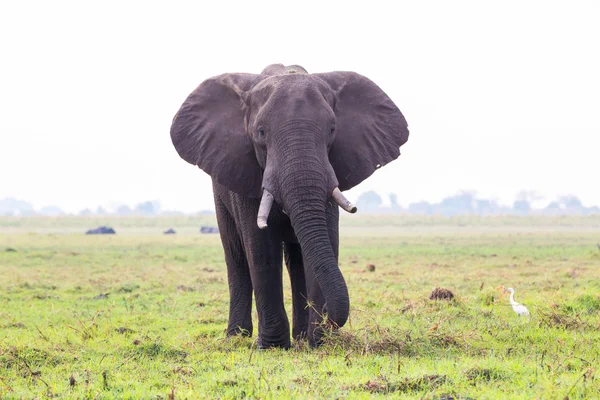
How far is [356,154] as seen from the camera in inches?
328

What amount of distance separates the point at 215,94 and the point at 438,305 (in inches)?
198

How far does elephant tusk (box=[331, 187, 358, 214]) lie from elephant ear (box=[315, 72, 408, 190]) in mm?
795

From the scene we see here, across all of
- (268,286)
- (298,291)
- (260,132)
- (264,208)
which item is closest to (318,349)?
(268,286)

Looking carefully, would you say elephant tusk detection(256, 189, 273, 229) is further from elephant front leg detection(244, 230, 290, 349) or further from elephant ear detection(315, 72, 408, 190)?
elephant ear detection(315, 72, 408, 190)

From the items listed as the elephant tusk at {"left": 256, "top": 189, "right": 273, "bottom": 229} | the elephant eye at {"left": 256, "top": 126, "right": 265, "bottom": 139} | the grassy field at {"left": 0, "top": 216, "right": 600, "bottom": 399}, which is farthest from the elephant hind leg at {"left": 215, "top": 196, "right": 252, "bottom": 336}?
the elephant tusk at {"left": 256, "top": 189, "right": 273, "bottom": 229}

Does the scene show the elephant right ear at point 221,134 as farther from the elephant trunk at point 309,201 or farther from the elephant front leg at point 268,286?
Answer: the elephant trunk at point 309,201

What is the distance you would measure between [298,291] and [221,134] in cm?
202

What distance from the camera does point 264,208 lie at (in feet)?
24.6

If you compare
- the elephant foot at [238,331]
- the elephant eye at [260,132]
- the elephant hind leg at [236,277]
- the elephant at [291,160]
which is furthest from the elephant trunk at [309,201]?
the elephant foot at [238,331]

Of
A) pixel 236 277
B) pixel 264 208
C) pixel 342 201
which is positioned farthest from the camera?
pixel 236 277

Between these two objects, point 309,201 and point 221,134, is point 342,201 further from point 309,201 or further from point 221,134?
point 221,134

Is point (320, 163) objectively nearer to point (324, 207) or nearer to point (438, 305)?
point (324, 207)

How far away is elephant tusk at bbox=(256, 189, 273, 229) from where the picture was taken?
7368 mm

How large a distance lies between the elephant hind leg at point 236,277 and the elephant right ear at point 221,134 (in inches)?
48.8
